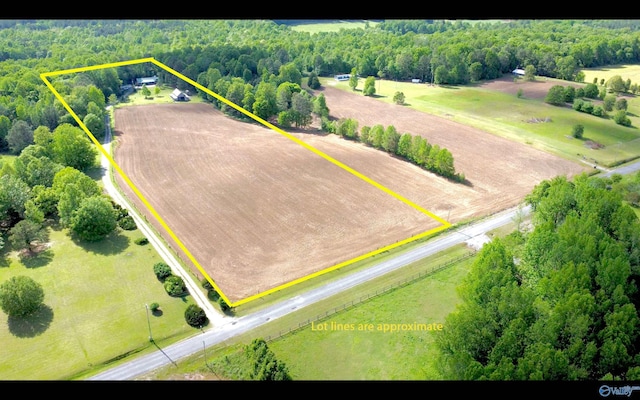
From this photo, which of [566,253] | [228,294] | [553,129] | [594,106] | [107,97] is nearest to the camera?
[566,253]

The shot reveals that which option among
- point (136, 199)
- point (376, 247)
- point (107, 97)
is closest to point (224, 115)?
point (107, 97)

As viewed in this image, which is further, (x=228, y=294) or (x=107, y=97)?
(x=107, y=97)

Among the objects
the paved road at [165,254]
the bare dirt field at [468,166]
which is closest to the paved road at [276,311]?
the paved road at [165,254]

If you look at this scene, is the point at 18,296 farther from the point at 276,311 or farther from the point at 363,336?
the point at 363,336

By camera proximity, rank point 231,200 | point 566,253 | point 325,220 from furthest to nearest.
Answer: point 231,200 → point 325,220 → point 566,253

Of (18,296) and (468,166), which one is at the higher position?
(468,166)

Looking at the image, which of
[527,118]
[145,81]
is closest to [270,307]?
[527,118]

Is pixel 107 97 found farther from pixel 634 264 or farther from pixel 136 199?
pixel 634 264

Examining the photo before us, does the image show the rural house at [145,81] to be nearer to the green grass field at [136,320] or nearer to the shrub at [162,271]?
the green grass field at [136,320]
